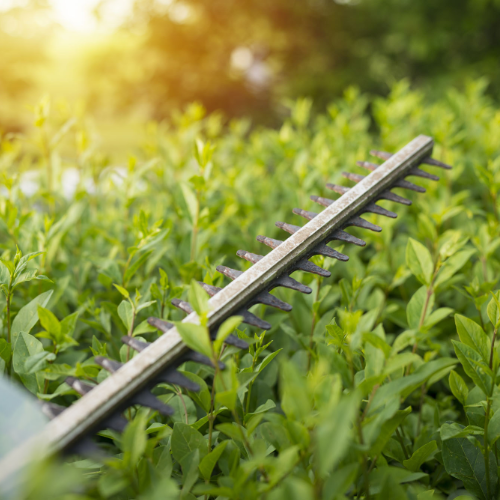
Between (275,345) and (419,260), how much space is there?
550mm

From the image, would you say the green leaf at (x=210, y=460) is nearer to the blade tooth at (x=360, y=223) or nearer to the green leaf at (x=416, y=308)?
the green leaf at (x=416, y=308)

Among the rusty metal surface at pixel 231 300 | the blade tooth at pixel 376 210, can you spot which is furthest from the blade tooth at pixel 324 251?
the blade tooth at pixel 376 210

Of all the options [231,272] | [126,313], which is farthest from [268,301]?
[126,313]

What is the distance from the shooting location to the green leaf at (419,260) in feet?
4.14

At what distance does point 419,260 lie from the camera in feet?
4.22

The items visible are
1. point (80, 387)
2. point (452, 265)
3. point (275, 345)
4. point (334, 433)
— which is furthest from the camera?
point (275, 345)

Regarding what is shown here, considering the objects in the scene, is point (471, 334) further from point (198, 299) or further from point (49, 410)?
point (49, 410)

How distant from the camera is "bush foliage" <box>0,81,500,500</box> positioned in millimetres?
789

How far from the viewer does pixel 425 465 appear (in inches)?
48.5

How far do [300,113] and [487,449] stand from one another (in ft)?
8.61

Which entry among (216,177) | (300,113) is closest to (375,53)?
(300,113)

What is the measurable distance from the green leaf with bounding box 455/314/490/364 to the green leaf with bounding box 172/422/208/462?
693 mm

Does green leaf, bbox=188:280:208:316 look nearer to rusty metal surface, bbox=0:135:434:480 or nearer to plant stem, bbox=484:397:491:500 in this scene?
rusty metal surface, bbox=0:135:434:480

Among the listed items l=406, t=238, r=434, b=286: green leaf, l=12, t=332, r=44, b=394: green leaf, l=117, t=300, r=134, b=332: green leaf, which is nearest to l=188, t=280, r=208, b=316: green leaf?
l=117, t=300, r=134, b=332: green leaf
